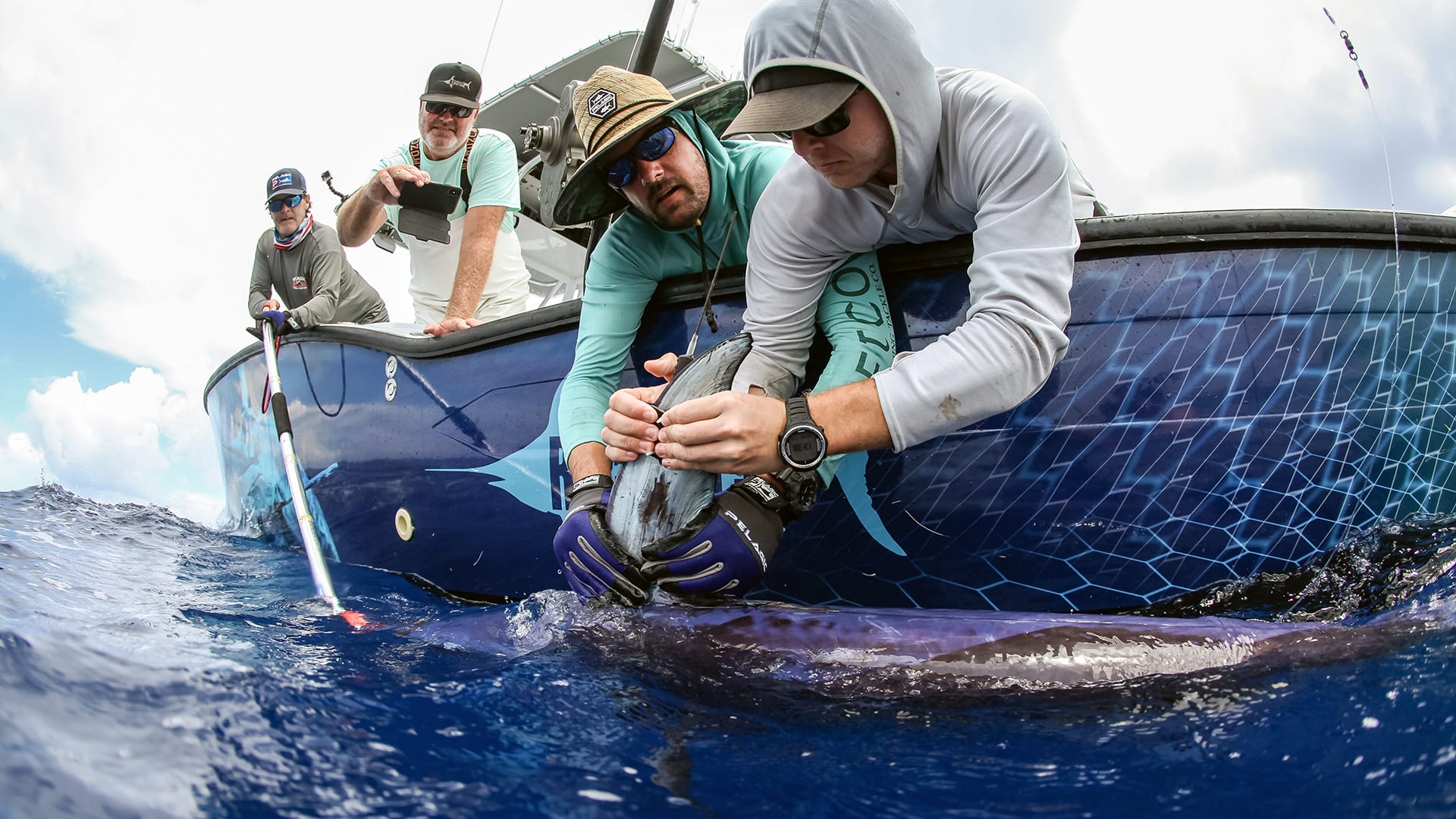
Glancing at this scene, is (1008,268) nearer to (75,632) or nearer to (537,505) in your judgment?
(537,505)

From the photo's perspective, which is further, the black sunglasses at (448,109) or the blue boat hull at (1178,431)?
the black sunglasses at (448,109)

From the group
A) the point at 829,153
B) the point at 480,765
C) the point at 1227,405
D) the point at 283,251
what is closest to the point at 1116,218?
the point at 1227,405

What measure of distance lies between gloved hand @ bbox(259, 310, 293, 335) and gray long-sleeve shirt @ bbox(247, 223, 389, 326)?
2.82ft

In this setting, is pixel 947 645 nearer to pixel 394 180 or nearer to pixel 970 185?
pixel 970 185

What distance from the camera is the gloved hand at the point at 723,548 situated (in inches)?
62.8

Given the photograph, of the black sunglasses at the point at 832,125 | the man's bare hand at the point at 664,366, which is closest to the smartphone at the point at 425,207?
the man's bare hand at the point at 664,366

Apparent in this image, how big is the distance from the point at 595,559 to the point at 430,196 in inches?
101

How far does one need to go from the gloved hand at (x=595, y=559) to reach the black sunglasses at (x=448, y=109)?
8.86 ft

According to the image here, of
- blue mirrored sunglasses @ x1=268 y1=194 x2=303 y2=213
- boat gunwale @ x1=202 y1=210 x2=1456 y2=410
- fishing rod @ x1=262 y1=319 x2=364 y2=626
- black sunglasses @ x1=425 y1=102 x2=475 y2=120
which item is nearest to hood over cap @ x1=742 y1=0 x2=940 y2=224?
boat gunwale @ x1=202 y1=210 x2=1456 y2=410

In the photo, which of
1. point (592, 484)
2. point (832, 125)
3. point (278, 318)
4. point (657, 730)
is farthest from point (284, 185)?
point (657, 730)

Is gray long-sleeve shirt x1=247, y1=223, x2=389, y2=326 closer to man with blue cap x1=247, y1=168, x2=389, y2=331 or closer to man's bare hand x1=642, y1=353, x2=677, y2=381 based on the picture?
man with blue cap x1=247, y1=168, x2=389, y2=331

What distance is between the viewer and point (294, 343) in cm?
376

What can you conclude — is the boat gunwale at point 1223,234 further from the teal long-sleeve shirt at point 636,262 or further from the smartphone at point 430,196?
the smartphone at point 430,196

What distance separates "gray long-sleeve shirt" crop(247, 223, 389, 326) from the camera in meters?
4.80
